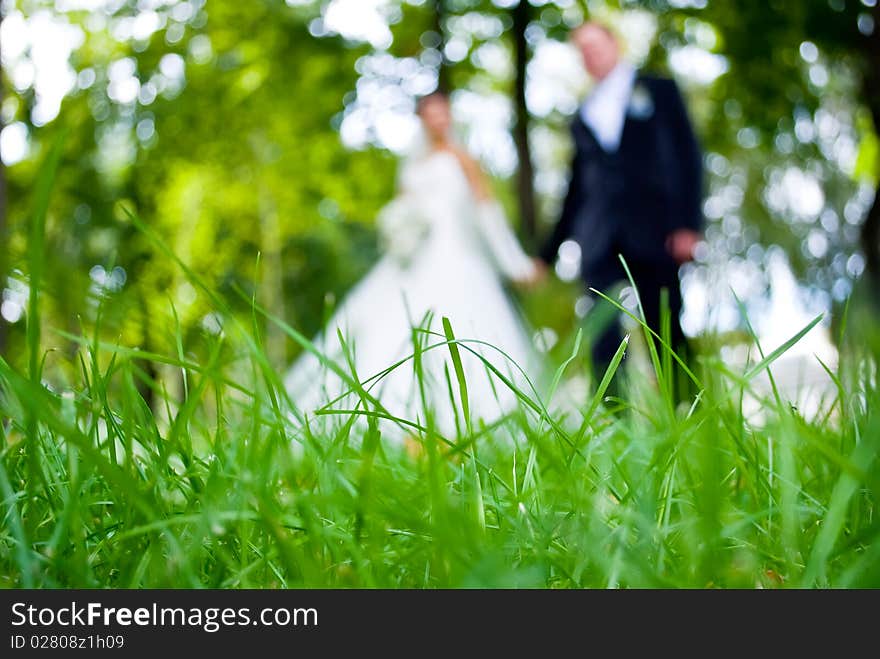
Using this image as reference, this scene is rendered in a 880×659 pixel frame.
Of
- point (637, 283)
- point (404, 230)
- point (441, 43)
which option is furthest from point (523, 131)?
point (637, 283)

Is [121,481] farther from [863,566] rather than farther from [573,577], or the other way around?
[863,566]

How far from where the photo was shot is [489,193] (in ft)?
21.9

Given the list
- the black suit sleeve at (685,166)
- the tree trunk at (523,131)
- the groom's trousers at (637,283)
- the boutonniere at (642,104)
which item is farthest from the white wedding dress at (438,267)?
the tree trunk at (523,131)

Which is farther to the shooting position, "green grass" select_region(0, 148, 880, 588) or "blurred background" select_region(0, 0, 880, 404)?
"blurred background" select_region(0, 0, 880, 404)

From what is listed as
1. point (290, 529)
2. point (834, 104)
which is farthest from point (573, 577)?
point (834, 104)

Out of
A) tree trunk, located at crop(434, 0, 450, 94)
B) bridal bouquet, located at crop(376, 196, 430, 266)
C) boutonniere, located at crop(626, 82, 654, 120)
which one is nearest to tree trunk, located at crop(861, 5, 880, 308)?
boutonniere, located at crop(626, 82, 654, 120)

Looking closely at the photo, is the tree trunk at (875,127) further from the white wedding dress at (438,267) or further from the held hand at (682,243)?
the white wedding dress at (438,267)

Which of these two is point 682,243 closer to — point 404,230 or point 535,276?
point 535,276

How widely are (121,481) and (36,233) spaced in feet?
0.60

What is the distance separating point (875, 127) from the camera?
24.4ft

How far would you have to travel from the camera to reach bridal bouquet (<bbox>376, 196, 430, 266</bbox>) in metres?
6.04

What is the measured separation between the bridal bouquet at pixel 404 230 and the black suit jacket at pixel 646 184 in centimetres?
165

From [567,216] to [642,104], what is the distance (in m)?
0.85

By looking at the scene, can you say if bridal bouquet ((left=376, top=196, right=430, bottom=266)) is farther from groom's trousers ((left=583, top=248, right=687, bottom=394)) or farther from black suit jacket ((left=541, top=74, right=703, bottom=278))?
groom's trousers ((left=583, top=248, right=687, bottom=394))
